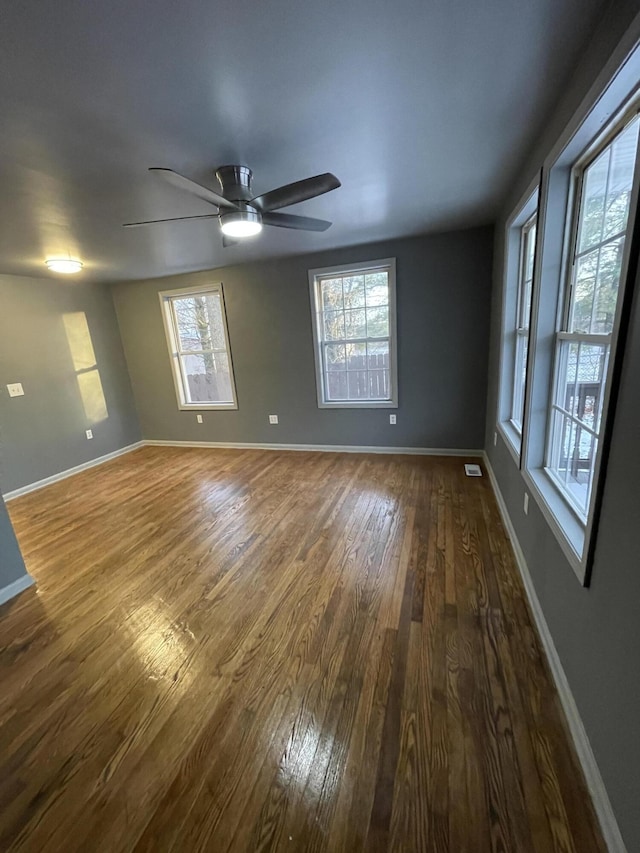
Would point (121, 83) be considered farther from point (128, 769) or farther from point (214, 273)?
point (214, 273)

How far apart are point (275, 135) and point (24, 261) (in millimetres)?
3171

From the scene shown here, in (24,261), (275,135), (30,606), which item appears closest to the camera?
(275,135)

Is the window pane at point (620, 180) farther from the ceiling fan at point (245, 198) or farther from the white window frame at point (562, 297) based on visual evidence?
the ceiling fan at point (245, 198)

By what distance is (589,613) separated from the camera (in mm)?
1146

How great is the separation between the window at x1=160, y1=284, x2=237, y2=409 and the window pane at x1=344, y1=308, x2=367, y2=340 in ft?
5.37

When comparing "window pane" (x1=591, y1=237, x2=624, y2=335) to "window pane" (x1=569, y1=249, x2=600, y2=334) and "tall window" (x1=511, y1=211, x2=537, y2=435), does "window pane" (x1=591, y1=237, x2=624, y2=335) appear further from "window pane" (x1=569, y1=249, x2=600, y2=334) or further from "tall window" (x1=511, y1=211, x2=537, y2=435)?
"tall window" (x1=511, y1=211, x2=537, y2=435)

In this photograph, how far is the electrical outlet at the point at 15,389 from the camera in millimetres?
3797

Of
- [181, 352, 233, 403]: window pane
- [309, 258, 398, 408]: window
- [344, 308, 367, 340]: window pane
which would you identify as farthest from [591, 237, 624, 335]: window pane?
[181, 352, 233, 403]: window pane

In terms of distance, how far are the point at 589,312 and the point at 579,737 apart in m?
1.61

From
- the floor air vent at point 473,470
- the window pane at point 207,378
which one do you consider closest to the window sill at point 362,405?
the floor air vent at point 473,470

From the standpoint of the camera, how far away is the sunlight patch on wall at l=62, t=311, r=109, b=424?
14.6ft

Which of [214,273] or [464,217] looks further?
[214,273]

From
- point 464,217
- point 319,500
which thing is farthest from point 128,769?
point 464,217

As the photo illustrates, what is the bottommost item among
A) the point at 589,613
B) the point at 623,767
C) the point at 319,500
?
the point at 319,500
